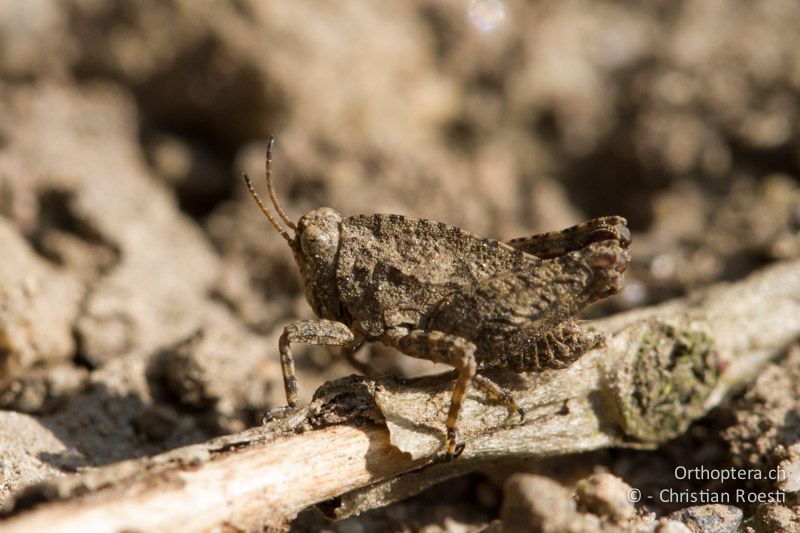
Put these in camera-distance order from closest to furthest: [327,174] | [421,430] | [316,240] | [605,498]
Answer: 1. [605,498]
2. [421,430]
3. [316,240]
4. [327,174]

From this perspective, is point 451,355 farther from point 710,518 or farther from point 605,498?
point 710,518

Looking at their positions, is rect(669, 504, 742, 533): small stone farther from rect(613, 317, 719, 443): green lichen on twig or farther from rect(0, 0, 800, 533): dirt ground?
rect(613, 317, 719, 443): green lichen on twig

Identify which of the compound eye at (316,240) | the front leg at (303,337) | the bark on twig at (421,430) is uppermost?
the compound eye at (316,240)

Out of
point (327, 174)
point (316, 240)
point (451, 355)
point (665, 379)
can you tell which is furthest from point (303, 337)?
point (327, 174)

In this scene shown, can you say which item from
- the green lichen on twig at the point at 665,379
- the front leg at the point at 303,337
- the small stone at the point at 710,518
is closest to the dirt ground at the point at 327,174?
the small stone at the point at 710,518

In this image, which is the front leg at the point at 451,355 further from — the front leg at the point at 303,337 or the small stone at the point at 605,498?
the small stone at the point at 605,498

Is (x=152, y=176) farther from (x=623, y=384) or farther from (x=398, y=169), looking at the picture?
(x=623, y=384)

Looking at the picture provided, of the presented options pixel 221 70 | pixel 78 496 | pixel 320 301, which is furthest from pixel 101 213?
pixel 78 496
